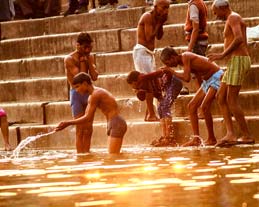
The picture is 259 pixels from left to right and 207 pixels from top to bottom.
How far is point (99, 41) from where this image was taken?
14602 millimetres

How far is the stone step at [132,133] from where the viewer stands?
11.2m

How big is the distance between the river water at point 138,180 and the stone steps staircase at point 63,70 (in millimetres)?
2518

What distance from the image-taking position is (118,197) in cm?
518

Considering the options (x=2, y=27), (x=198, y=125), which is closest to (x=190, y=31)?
(x=198, y=125)

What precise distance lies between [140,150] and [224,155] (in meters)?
1.94

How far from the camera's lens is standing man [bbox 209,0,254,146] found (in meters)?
10.2

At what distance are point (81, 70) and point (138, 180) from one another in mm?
4802

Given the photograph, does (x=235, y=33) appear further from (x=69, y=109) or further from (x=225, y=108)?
(x=69, y=109)

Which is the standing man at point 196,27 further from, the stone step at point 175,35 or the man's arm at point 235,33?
the stone step at point 175,35

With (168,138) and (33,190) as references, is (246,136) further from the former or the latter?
(33,190)

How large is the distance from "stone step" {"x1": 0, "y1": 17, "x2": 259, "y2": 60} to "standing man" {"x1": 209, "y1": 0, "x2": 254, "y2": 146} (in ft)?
9.61

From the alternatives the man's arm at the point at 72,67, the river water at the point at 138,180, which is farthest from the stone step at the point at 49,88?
the river water at the point at 138,180

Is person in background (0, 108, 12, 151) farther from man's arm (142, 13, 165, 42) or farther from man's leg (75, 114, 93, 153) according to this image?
man's arm (142, 13, 165, 42)

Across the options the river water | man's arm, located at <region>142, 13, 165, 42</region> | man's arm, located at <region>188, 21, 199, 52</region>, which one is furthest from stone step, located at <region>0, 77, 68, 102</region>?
the river water
